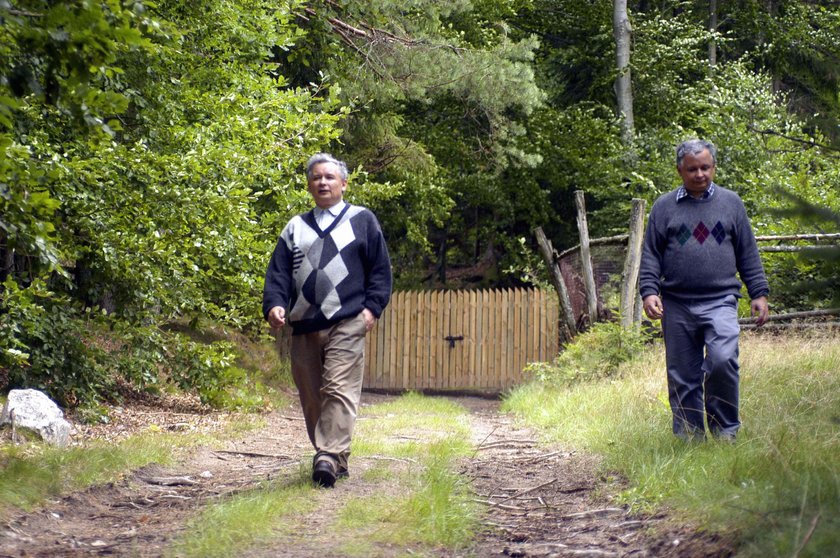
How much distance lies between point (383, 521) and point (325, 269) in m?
1.75

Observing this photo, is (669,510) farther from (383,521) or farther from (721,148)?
(721,148)

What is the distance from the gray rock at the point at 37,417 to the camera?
7.05 m

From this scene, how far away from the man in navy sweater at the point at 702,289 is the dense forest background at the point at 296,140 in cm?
78

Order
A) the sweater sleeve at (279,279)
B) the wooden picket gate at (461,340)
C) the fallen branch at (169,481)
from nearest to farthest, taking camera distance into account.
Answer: the sweater sleeve at (279,279) → the fallen branch at (169,481) → the wooden picket gate at (461,340)

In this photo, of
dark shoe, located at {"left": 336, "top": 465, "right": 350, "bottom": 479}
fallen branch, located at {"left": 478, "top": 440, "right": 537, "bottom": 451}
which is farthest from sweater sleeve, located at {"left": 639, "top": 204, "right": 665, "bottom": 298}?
fallen branch, located at {"left": 478, "top": 440, "right": 537, "bottom": 451}

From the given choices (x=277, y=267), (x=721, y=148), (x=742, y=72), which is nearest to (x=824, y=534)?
→ (x=277, y=267)

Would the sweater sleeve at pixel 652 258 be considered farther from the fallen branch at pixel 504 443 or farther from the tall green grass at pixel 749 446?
the fallen branch at pixel 504 443

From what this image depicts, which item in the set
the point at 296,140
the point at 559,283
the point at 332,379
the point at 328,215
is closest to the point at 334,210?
the point at 328,215

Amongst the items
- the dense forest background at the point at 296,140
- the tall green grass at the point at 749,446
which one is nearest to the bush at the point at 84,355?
the dense forest background at the point at 296,140

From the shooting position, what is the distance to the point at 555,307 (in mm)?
18234

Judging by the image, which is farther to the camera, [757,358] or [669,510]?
[757,358]

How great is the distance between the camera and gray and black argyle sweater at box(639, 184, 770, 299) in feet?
19.8

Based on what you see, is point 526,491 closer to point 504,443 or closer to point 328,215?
point 328,215

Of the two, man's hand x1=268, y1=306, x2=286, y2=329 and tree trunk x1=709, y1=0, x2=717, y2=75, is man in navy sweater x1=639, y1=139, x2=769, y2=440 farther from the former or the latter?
tree trunk x1=709, y1=0, x2=717, y2=75
